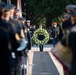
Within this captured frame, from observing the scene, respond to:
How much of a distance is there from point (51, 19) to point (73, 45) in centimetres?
4442

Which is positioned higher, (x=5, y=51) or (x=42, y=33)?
(x=5, y=51)

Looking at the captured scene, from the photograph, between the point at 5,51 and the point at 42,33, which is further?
the point at 42,33

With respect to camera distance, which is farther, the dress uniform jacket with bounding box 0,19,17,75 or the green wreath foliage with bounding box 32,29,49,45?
the green wreath foliage with bounding box 32,29,49,45

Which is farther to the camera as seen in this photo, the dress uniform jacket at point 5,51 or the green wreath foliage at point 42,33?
the green wreath foliage at point 42,33

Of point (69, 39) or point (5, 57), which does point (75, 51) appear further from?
point (5, 57)

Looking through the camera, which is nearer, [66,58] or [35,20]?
[66,58]

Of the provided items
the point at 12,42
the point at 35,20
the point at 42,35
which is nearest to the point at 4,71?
the point at 12,42

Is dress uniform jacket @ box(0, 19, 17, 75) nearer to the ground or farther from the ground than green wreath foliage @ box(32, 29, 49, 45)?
farther from the ground

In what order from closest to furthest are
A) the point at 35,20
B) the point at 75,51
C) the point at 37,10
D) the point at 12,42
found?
the point at 75,51 → the point at 12,42 → the point at 37,10 → the point at 35,20

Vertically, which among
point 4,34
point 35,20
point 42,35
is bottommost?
point 35,20

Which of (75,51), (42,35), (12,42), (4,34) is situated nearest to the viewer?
(75,51)

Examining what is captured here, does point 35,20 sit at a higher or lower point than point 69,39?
lower

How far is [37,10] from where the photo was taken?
156 feet

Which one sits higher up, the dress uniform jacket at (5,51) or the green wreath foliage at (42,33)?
the dress uniform jacket at (5,51)
